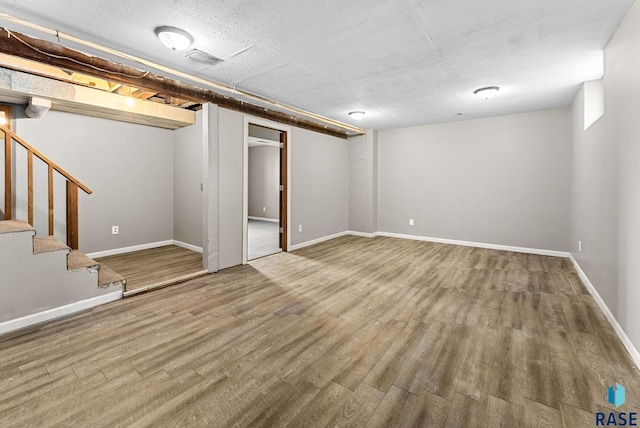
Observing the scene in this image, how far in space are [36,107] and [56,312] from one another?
2.69m

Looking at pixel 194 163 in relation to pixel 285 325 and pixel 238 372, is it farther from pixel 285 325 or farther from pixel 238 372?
pixel 238 372

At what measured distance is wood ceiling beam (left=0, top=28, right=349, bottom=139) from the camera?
246 cm

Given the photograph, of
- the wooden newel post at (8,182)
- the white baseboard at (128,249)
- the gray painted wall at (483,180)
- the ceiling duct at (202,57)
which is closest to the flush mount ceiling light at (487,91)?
the gray painted wall at (483,180)

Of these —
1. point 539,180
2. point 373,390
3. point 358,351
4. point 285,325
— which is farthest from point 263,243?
point 539,180

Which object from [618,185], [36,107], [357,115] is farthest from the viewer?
[357,115]

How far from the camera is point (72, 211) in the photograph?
126 inches

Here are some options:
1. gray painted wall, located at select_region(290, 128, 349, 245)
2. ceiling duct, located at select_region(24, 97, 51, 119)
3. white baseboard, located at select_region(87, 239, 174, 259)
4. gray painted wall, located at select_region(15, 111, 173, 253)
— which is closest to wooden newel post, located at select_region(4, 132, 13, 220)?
gray painted wall, located at select_region(15, 111, 173, 253)

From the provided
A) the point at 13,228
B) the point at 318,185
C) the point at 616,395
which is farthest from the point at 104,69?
the point at 616,395

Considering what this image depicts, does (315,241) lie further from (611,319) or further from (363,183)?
(611,319)

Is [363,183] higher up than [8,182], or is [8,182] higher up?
[363,183]

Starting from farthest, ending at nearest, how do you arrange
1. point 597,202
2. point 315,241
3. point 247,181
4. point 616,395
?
point 315,241 < point 247,181 < point 597,202 < point 616,395

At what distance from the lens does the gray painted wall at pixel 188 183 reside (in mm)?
5137

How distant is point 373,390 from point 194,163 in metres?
Result: 4.73

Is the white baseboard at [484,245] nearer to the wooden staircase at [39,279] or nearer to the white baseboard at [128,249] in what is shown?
the white baseboard at [128,249]
